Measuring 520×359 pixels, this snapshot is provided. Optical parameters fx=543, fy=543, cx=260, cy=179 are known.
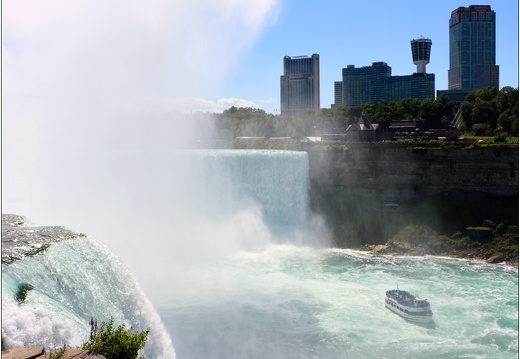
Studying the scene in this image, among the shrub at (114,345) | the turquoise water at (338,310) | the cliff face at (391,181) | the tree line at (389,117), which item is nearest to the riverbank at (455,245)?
the turquoise water at (338,310)

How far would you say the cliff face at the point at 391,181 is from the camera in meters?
48.2

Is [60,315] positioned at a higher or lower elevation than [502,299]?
higher

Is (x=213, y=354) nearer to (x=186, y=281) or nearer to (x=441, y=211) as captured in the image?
(x=186, y=281)

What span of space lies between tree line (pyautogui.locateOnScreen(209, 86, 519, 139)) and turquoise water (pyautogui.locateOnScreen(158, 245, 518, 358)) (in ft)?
149

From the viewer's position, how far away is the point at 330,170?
5272cm

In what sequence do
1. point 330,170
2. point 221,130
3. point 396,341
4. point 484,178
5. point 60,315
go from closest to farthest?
point 60,315
point 396,341
point 484,178
point 330,170
point 221,130

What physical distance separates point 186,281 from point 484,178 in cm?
2918

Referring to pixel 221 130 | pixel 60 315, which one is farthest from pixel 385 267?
pixel 221 130

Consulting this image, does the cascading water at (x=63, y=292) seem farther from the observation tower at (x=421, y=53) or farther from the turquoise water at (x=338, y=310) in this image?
the observation tower at (x=421, y=53)

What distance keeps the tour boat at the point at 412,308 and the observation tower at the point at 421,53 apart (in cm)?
16824

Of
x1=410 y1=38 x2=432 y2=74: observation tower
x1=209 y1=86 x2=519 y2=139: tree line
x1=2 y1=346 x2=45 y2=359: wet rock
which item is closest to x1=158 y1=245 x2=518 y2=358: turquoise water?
x1=2 y1=346 x2=45 y2=359: wet rock

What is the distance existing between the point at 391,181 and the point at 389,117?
139ft

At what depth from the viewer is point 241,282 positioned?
3566 centimetres

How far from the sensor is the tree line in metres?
82.2
